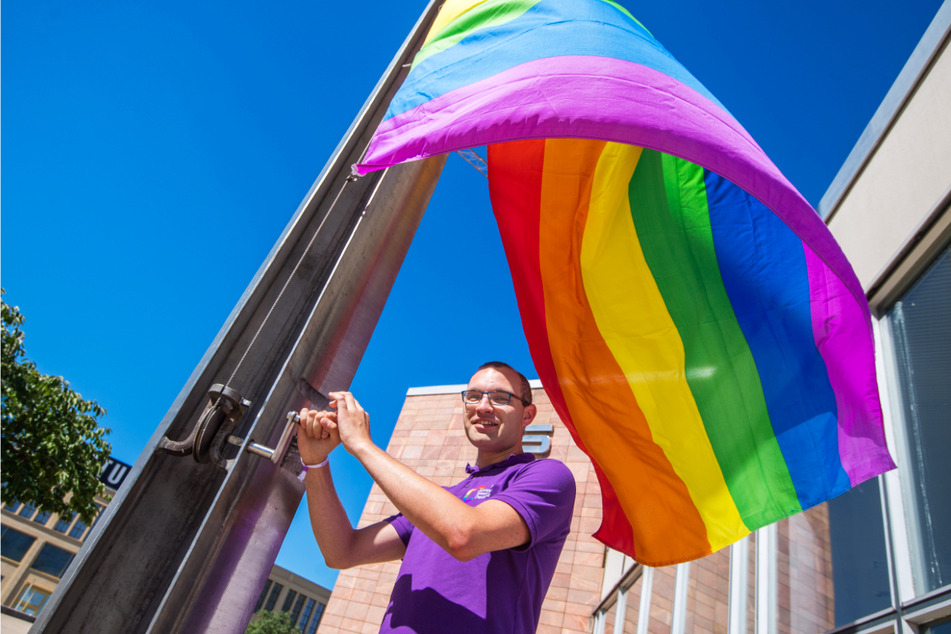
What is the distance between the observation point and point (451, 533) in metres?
1.52

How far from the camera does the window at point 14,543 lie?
170 ft

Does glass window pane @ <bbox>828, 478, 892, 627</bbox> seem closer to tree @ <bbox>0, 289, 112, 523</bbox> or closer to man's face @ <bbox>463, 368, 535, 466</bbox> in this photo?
man's face @ <bbox>463, 368, 535, 466</bbox>

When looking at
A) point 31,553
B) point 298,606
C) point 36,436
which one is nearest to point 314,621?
point 298,606

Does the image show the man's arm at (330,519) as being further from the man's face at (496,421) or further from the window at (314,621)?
the window at (314,621)

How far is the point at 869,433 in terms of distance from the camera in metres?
2.48

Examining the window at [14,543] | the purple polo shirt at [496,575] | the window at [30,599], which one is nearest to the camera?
the purple polo shirt at [496,575]

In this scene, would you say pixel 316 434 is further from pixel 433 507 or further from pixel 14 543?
pixel 14 543

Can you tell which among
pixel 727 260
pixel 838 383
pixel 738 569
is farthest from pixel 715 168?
pixel 738 569

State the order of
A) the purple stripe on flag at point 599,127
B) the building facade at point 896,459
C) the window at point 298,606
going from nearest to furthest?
the purple stripe on flag at point 599,127, the building facade at point 896,459, the window at point 298,606

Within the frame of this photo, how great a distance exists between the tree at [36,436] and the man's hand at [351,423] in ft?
50.7

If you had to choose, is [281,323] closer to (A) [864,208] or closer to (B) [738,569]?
(B) [738,569]

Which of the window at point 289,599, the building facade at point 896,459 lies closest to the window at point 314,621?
the window at point 289,599

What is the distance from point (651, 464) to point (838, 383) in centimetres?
84

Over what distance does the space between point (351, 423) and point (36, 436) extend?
15.9 metres
